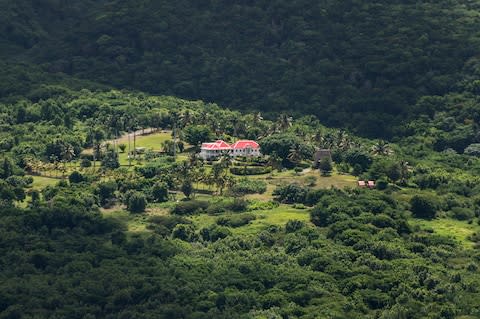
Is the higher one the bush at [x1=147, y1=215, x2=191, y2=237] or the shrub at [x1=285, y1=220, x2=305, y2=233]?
the shrub at [x1=285, y1=220, x2=305, y2=233]

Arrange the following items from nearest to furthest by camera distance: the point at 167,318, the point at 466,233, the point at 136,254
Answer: the point at 167,318 → the point at 136,254 → the point at 466,233

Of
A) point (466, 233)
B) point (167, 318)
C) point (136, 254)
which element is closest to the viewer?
point (167, 318)

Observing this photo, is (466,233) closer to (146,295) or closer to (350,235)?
(350,235)

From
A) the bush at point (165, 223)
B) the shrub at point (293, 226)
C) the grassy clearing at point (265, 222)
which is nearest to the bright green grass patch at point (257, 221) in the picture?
the grassy clearing at point (265, 222)

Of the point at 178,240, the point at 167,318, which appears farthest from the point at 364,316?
the point at 178,240

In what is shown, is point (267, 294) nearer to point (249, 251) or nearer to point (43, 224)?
point (249, 251)

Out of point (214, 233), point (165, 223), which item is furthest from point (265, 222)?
point (165, 223)

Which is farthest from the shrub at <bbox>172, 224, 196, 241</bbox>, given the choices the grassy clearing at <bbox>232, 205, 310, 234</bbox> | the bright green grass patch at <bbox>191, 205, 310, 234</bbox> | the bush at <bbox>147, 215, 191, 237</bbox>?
the grassy clearing at <bbox>232, 205, 310, 234</bbox>

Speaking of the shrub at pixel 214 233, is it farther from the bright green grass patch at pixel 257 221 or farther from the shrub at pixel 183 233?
the bright green grass patch at pixel 257 221

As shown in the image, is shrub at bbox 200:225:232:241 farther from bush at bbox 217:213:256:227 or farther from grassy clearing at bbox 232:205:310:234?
bush at bbox 217:213:256:227

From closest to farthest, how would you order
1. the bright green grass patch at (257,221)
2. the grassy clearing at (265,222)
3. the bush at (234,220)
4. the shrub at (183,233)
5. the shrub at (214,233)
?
1. the shrub at (214,233)
2. the shrub at (183,233)
3. the grassy clearing at (265,222)
4. the bright green grass patch at (257,221)
5. the bush at (234,220)

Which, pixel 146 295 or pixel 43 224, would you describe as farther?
pixel 43 224
